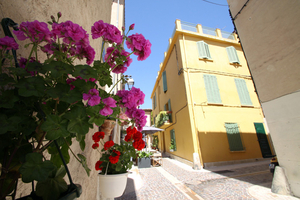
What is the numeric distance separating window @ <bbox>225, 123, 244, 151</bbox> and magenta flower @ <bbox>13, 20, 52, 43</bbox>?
9583mm

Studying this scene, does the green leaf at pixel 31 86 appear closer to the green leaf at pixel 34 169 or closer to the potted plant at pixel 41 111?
the potted plant at pixel 41 111

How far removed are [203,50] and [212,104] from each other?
13.7ft

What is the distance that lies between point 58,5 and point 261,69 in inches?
204

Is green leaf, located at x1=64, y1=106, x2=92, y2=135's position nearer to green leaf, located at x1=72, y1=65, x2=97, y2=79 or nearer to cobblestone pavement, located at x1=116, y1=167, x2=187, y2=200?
green leaf, located at x1=72, y1=65, x2=97, y2=79

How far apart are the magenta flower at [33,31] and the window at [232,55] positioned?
39.5 ft

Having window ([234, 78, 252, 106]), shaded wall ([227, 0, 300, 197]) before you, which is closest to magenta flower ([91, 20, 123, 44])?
shaded wall ([227, 0, 300, 197])

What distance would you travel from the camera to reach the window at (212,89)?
8.85 metres

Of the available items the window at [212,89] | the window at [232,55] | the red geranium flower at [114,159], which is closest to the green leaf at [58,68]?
the red geranium flower at [114,159]

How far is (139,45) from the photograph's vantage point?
89 centimetres

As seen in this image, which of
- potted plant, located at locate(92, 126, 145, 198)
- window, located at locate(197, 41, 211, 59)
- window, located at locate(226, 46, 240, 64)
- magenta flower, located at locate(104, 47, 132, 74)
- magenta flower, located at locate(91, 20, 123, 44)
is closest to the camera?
magenta flower, located at locate(91, 20, 123, 44)

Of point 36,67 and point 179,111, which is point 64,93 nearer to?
point 36,67

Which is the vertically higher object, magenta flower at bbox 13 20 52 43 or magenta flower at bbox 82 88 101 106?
magenta flower at bbox 13 20 52 43

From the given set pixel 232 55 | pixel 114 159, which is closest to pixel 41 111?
pixel 114 159

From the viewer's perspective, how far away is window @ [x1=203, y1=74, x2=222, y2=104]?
29.0ft
